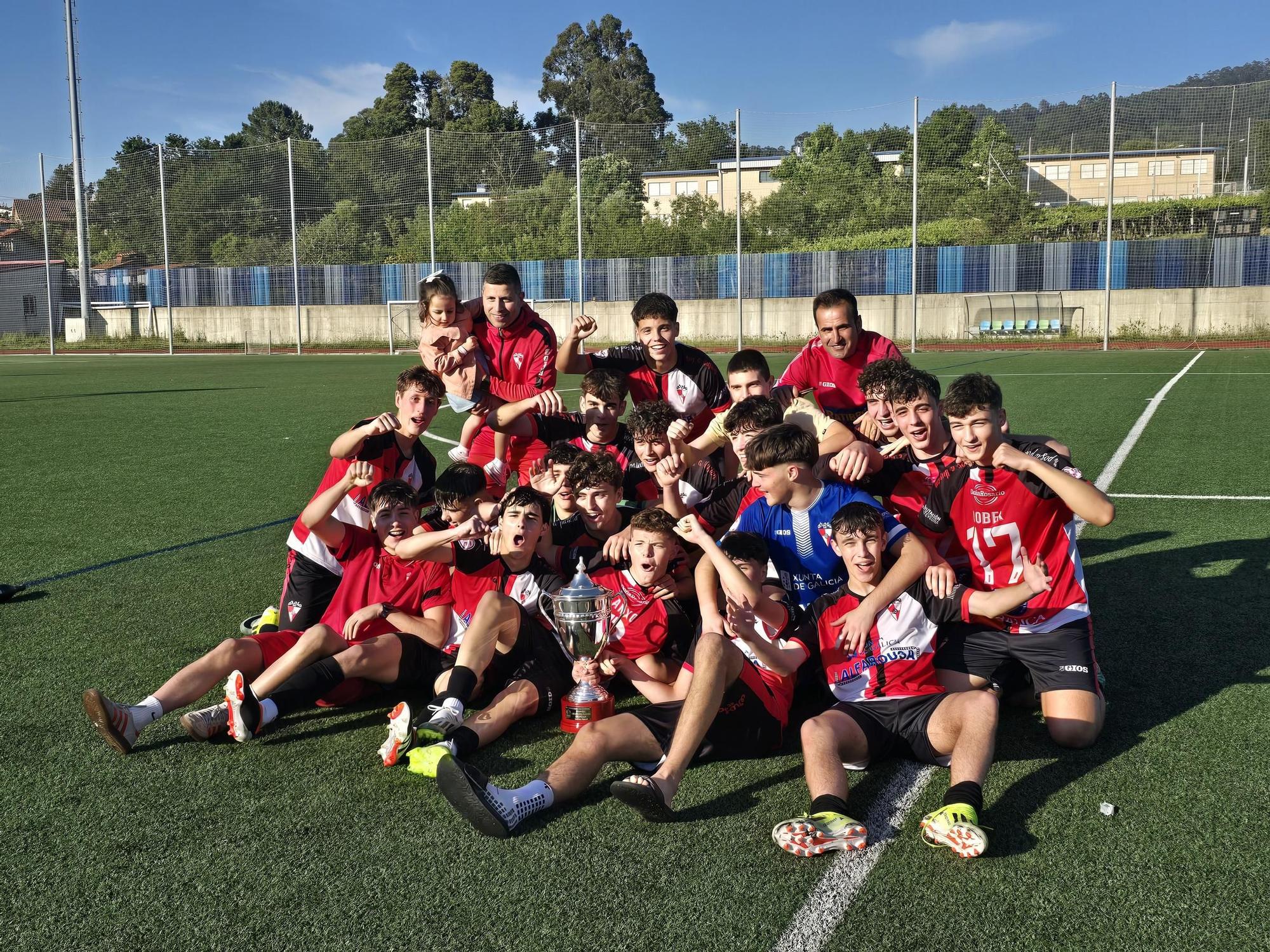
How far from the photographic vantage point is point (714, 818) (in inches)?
129

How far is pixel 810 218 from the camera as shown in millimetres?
29625

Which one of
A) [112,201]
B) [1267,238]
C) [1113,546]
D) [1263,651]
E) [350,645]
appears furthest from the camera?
[112,201]

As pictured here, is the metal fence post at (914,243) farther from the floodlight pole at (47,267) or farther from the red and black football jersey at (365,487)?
the floodlight pole at (47,267)

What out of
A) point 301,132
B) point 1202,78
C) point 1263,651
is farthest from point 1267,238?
point 301,132

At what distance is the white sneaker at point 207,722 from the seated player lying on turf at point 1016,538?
2.74 m

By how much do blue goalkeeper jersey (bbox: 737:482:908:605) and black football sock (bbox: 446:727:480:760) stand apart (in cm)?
134

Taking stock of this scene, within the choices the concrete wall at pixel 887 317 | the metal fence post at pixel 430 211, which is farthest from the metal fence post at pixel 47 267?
the metal fence post at pixel 430 211

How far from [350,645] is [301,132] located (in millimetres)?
79629

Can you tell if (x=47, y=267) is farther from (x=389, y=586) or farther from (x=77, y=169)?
(x=389, y=586)

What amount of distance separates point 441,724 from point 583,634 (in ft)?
1.98

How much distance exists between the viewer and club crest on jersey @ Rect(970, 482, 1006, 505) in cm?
418

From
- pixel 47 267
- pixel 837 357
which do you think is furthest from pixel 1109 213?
pixel 47 267

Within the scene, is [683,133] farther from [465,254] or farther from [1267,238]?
[1267,238]

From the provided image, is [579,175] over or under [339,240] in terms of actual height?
over
